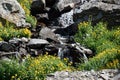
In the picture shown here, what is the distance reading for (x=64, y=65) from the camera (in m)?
14.7

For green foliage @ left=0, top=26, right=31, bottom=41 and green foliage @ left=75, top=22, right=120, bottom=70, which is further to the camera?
green foliage @ left=0, top=26, right=31, bottom=41

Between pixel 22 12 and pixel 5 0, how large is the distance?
3.22 feet

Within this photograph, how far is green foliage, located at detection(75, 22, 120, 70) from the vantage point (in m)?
14.4

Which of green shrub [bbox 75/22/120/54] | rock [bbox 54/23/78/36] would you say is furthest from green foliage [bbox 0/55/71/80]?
rock [bbox 54/23/78/36]

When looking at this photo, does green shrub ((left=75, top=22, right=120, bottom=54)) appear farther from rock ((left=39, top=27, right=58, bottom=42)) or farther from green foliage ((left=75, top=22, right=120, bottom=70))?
rock ((left=39, top=27, right=58, bottom=42))

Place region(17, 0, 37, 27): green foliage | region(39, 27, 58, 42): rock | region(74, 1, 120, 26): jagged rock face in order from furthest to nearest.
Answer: region(17, 0, 37, 27): green foliage < region(74, 1, 120, 26): jagged rock face < region(39, 27, 58, 42): rock

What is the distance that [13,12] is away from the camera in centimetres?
2061

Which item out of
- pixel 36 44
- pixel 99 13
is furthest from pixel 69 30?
pixel 36 44

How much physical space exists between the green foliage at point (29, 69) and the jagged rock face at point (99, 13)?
6.01 m

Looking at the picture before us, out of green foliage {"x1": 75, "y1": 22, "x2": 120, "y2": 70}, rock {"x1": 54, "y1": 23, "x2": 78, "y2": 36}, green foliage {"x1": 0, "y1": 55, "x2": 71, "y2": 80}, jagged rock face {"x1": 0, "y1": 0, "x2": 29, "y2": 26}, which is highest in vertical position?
jagged rock face {"x1": 0, "y1": 0, "x2": 29, "y2": 26}

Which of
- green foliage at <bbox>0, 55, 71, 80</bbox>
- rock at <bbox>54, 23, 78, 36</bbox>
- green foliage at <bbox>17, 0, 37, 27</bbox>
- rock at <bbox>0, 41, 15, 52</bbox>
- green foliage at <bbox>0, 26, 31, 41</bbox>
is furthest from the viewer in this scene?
green foliage at <bbox>17, 0, 37, 27</bbox>

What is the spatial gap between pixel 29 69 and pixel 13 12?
25.3 ft

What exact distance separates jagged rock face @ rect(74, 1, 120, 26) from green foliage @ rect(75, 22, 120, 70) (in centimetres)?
52

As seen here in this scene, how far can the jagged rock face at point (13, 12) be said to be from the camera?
20.2 m
